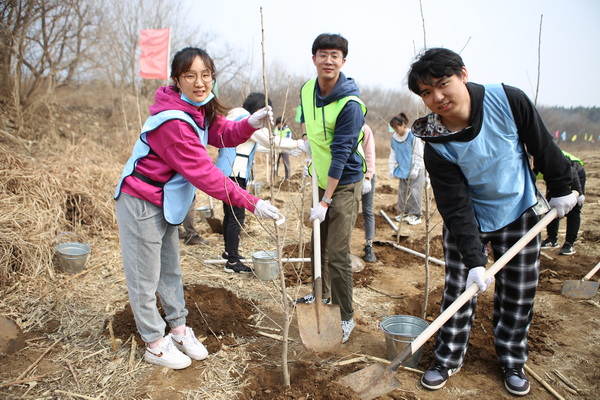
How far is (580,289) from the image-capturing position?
381 cm

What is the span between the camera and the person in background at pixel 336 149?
2768 millimetres

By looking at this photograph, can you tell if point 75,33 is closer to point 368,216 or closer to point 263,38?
point 368,216

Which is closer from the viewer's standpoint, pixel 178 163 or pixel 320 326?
pixel 178 163

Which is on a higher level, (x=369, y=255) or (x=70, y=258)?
(x=70, y=258)

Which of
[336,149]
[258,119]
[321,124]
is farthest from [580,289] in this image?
[258,119]

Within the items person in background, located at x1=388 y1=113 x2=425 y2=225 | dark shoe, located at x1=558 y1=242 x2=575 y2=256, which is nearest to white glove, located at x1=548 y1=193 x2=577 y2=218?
dark shoe, located at x1=558 y1=242 x2=575 y2=256

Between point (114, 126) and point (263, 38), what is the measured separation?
50.9 feet

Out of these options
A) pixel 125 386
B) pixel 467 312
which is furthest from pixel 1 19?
pixel 467 312

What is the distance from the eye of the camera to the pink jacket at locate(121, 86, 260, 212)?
7.21ft

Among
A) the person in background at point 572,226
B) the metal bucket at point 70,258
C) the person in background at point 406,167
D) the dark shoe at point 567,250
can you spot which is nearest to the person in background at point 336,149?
the metal bucket at point 70,258

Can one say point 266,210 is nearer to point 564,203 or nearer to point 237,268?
point 564,203

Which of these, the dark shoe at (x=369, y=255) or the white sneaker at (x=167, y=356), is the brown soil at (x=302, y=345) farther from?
the dark shoe at (x=369, y=255)

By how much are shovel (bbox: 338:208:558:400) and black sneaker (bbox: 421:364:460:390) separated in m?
0.32

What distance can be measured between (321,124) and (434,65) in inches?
42.0
